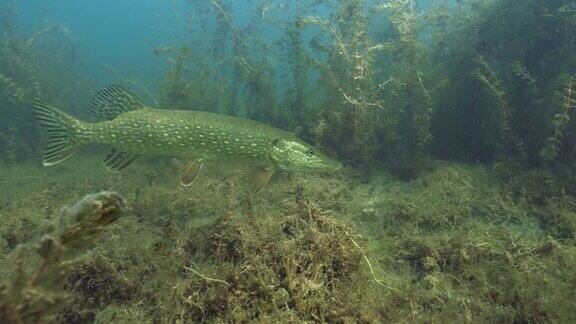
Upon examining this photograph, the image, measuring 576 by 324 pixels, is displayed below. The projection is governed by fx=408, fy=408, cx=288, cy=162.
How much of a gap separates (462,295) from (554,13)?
20.3 feet

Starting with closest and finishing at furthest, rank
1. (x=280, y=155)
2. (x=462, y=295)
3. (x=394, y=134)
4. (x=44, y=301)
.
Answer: (x=44, y=301)
(x=462, y=295)
(x=280, y=155)
(x=394, y=134)

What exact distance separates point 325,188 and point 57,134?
3913mm

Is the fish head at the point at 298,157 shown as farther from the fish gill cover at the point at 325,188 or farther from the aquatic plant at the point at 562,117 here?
the aquatic plant at the point at 562,117

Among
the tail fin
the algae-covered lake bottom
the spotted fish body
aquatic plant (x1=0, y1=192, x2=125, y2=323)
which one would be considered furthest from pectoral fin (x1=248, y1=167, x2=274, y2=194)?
aquatic plant (x1=0, y1=192, x2=125, y2=323)

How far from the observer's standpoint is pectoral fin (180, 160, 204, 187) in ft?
17.5

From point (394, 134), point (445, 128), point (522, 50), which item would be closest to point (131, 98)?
point (394, 134)

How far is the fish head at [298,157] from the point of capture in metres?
5.52

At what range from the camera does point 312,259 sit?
12.1 ft

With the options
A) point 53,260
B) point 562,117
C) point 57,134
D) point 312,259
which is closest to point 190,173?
point 57,134

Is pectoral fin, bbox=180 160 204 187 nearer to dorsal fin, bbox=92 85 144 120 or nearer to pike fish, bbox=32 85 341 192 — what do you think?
pike fish, bbox=32 85 341 192

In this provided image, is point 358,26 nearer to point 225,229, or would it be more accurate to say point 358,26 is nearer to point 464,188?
point 464,188

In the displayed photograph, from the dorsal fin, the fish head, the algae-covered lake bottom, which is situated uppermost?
the dorsal fin

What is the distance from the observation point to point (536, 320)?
3.38 meters

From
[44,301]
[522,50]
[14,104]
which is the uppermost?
[522,50]
